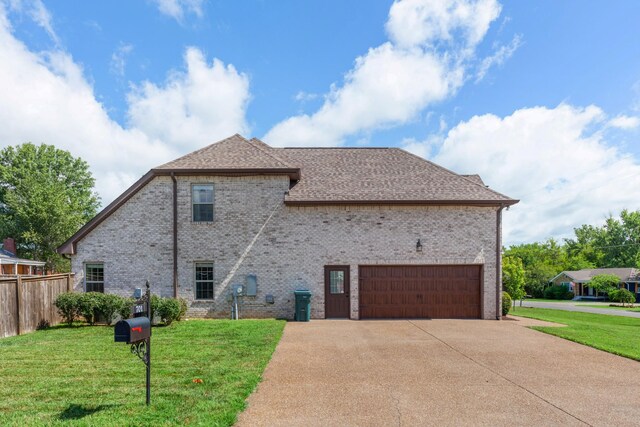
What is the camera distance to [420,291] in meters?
15.1

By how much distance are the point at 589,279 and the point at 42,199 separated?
66.2 m

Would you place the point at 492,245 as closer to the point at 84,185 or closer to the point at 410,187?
the point at 410,187

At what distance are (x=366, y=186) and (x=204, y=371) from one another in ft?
34.5

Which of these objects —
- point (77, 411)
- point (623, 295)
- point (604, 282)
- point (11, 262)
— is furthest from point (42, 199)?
point (604, 282)

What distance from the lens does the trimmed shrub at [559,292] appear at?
176 feet

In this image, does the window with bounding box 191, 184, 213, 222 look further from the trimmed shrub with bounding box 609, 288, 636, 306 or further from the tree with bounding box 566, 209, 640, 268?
the tree with bounding box 566, 209, 640, 268

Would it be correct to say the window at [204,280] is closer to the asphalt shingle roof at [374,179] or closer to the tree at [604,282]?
the asphalt shingle roof at [374,179]

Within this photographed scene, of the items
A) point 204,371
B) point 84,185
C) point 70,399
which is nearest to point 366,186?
point 204,371

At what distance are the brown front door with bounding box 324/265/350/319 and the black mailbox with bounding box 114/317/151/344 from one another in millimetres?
9944

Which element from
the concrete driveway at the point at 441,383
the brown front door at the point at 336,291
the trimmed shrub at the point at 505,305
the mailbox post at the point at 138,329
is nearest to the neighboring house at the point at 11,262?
the brown front door at the point at 336,291

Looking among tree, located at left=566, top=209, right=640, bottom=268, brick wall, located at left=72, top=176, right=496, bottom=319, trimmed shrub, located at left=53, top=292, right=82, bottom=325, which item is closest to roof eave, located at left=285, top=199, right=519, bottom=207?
brick wall, located at left=72, top=176, right=496, bottom=319

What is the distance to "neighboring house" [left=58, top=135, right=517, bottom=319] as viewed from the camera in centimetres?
1472

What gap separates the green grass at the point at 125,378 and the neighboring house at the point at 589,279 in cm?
A: 5772

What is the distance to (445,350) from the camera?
30.9 ft
